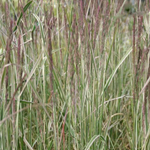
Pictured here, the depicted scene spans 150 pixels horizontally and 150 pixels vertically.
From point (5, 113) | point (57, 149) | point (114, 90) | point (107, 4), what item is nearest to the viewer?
point (5, 113)

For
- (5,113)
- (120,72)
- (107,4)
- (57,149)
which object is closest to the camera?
(5,113)

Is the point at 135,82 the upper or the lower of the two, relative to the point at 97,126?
upper

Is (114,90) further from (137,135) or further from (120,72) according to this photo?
(137,135)

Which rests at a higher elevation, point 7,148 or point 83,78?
point 83,78

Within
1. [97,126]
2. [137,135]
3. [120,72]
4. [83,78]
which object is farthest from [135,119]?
[120,72]

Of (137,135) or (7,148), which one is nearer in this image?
(7,148)

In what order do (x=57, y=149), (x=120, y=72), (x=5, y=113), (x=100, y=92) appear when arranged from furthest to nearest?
(x=120, y=72) → (x=100, y=92) → (x=57, y=149) → (x=5, y=113)

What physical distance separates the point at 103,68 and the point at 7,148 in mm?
→ 523

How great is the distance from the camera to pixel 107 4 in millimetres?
1234

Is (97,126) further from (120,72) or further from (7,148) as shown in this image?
(120,72)

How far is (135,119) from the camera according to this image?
115 cm

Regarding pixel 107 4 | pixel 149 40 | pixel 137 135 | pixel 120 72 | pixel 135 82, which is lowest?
pixel 137 135

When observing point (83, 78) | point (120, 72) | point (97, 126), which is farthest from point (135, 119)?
point (120, 72)

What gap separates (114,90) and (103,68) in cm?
37
